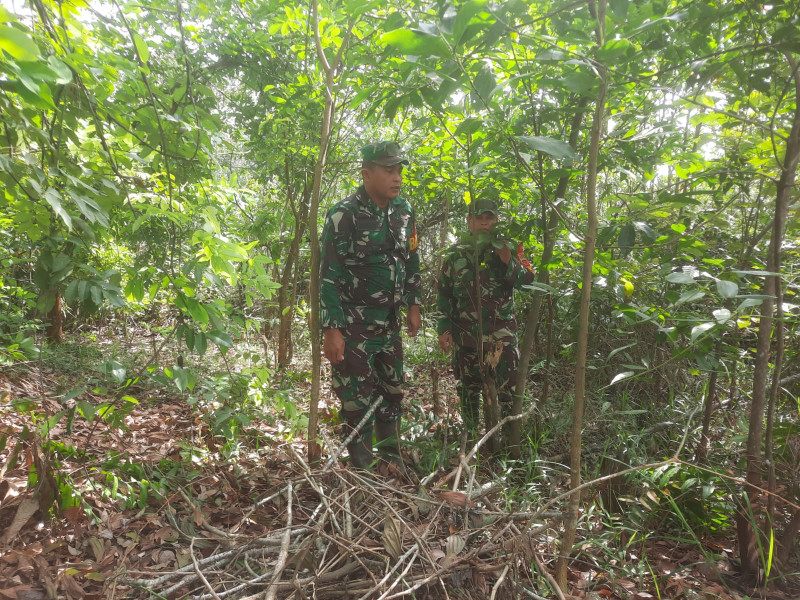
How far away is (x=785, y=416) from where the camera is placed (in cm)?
232

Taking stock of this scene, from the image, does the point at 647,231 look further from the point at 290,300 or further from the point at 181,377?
the point at 290,300

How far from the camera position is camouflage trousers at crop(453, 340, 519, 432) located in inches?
118

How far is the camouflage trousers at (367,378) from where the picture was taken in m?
2.63

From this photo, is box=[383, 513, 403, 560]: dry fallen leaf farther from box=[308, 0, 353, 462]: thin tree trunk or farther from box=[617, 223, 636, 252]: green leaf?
box=[617, 223, 636, 252]: green leaf

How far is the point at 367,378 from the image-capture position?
2.65 metres

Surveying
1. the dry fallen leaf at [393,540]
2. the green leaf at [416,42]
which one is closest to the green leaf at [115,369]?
the dry fallen leaf at [393,540]

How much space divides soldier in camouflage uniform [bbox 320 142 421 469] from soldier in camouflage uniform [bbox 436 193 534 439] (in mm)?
427

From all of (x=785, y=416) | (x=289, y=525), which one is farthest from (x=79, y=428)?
(x=785, y=416)

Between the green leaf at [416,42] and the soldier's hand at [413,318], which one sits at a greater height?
the green leaf at [416,42]

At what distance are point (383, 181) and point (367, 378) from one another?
1.15 meters

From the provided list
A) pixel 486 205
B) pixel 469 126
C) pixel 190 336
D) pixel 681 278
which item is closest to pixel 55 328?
pixel 190 336

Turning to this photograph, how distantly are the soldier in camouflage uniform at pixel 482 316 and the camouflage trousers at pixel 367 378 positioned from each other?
0.51 meters

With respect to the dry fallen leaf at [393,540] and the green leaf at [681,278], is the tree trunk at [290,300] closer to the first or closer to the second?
the dry fallen leaf at [393,540]

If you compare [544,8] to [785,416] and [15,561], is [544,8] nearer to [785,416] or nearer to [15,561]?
[785,416]
